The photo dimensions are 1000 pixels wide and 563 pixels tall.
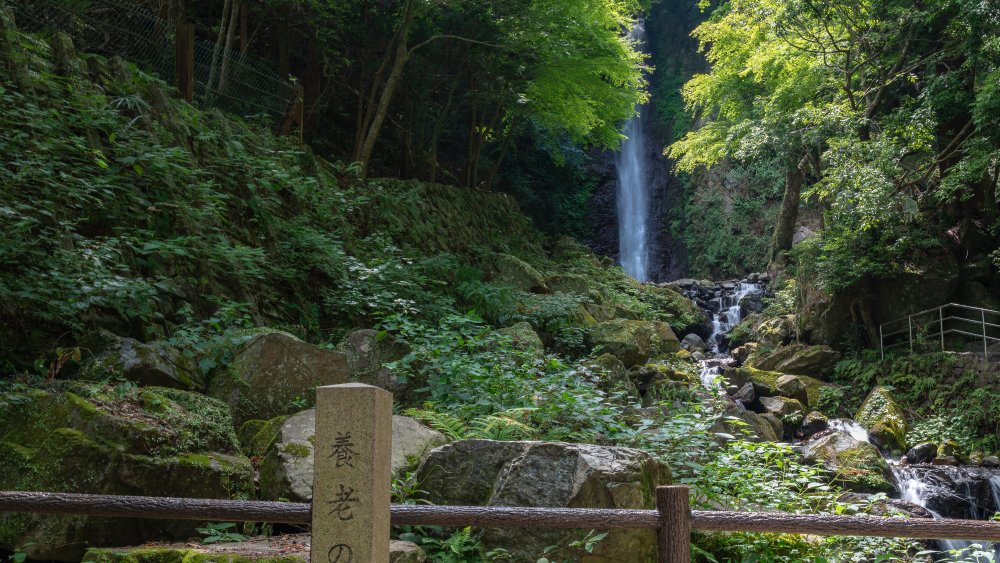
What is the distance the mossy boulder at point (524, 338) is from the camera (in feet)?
25.1

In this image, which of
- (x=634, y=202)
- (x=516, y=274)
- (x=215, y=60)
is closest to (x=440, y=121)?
(x=516, y=274)

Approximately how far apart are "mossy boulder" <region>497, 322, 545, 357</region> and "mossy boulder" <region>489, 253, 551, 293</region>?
3201 mm

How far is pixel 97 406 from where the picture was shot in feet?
12.0

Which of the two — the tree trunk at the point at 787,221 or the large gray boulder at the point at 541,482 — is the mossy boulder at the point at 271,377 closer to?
the large gray boulder at the point at 541,482

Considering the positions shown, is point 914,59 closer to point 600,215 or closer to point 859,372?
point 859,372

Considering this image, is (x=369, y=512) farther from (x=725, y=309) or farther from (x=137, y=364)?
(x=725, y=309)

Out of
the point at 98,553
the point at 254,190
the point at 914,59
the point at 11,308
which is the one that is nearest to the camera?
the point at 98,553

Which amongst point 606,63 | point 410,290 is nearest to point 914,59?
point 606,63

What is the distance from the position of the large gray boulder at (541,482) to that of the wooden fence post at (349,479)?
1.24 m

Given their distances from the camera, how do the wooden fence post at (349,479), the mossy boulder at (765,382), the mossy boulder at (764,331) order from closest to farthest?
the wooden fence post at (349,479) < the mossy boulder at (765,382) < the mossy boulder at (764,331)

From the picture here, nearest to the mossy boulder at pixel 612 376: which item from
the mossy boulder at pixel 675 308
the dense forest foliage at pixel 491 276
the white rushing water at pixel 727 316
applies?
the dense forest foliage at pixel 491 276

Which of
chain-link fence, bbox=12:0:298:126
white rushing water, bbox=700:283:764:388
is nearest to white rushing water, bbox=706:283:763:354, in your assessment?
white rushing water, bbox=700:283:764:388

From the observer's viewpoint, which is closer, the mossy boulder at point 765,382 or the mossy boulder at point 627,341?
the mossy boulder at point 627,341

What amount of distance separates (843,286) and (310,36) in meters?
11.5
